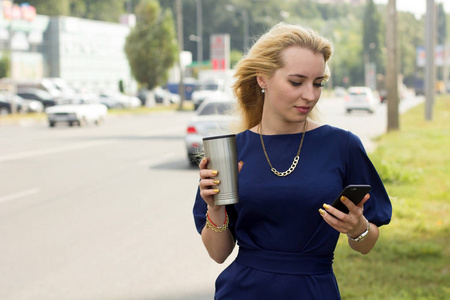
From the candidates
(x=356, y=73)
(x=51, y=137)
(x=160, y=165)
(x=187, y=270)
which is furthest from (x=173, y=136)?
(x=356, y=73)

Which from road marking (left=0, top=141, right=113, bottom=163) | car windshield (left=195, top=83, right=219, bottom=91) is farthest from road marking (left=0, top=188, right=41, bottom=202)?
car windshield (left=195, top=83, right=219, bottom=91)

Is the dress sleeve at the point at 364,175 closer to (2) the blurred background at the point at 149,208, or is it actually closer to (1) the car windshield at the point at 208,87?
(2) the blurred background at the point at 149,208

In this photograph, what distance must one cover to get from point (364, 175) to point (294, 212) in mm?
307

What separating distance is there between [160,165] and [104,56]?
2635 inches

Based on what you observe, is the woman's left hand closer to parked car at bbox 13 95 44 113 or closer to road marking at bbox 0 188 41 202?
road marking at bbox 0 188 41 202

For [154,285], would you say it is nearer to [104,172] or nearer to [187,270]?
[187,270]

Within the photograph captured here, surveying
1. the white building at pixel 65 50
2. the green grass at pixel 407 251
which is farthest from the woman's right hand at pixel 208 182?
the white building at pixel 65 50

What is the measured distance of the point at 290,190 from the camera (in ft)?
9.77

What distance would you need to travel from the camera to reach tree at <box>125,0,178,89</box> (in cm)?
6475

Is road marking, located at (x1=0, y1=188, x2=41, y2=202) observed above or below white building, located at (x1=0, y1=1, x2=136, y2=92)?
below

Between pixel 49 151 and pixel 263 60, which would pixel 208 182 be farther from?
pixel 49 151

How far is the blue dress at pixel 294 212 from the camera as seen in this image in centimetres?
298

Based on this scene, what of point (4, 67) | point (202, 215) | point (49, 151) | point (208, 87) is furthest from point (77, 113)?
point (4, 67)

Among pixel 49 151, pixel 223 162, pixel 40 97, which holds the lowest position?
pixel 49 151
